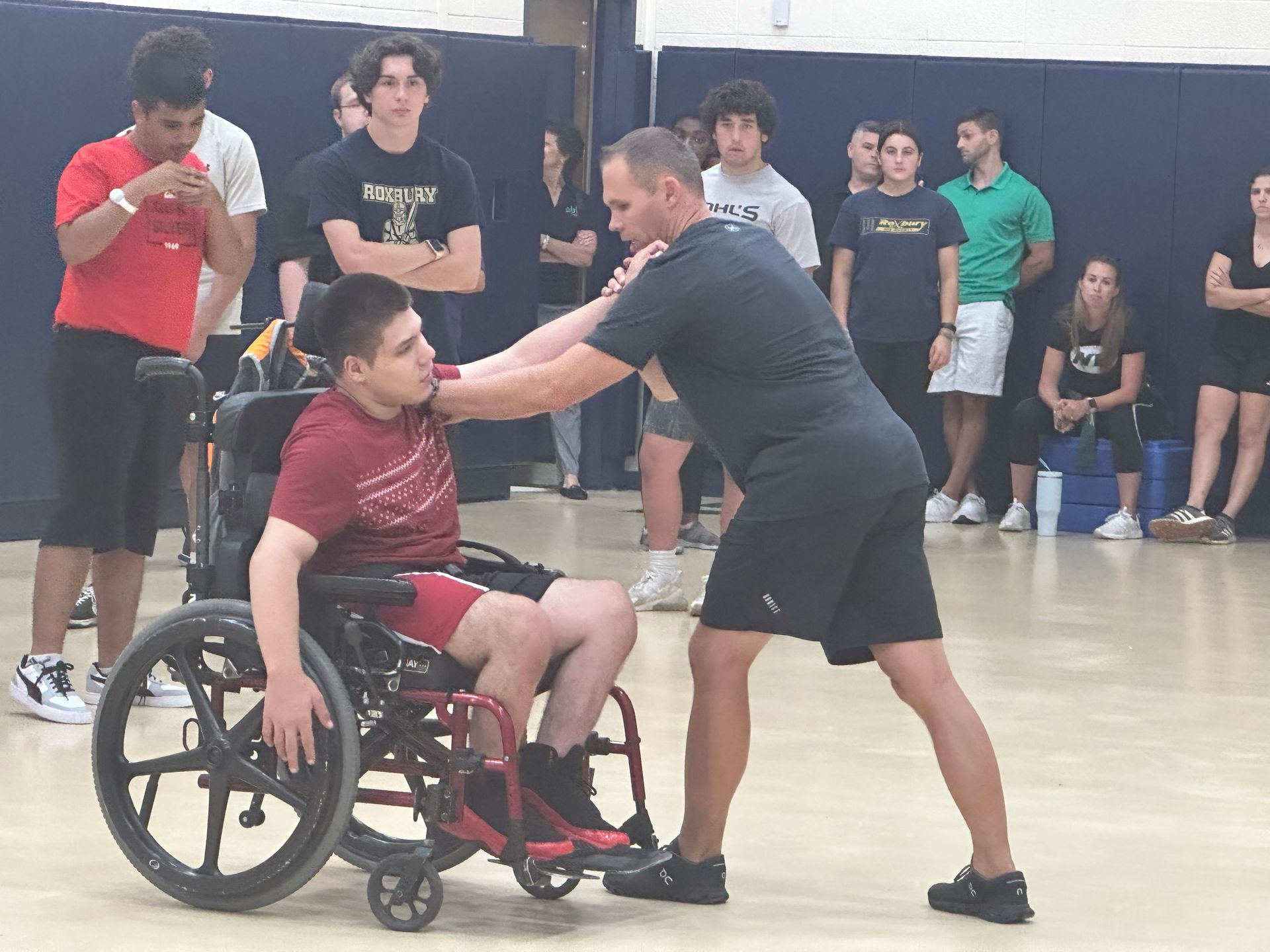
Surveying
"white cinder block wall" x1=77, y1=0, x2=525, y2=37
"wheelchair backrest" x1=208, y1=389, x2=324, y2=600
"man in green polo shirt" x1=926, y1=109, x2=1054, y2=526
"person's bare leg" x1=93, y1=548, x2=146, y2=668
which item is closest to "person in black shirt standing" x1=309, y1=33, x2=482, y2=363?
"person's bare leg" x1=93, y1=548, x2=146, y2=668

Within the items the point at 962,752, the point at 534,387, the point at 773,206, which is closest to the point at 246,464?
the point at 534,387

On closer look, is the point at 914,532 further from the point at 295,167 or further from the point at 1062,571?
the point at 1062,571

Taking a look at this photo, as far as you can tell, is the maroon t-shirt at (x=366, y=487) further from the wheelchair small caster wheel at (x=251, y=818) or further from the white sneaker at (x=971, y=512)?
the white sneaker at (x=971, y=512)

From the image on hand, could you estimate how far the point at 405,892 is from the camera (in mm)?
2924

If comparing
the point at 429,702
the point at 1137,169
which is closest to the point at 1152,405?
the point at 1137,169

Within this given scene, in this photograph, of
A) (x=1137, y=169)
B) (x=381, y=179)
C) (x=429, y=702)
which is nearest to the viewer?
(x=429, y=702)

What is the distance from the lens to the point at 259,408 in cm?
317

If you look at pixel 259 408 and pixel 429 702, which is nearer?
pixel 429 702

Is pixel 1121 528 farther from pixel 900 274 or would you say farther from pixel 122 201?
pixel 122 201

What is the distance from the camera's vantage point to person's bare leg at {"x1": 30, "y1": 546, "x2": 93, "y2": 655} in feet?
14.5

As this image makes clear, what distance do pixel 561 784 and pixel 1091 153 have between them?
21.4 ft

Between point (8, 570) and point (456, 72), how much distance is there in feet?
10.1

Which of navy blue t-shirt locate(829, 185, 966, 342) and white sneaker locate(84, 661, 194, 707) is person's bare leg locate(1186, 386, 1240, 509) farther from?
white sneaker locate(84, 661, 194, 707)

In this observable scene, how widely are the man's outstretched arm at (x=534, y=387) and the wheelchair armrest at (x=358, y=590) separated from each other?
0.35 metres
